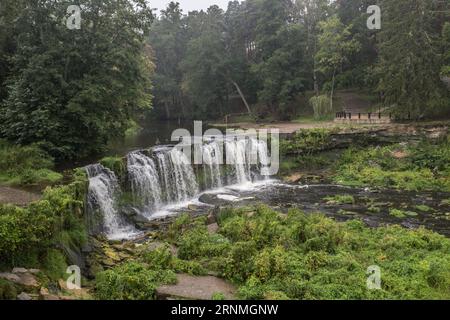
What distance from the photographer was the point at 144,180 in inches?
803

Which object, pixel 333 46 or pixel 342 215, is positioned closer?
pixel 342 215

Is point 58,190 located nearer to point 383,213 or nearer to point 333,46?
point 383,213

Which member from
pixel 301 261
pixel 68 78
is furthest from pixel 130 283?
pixel 68 78

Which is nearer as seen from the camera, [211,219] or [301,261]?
[301,261]

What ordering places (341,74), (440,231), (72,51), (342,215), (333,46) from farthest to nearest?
(341,74)
(333,46)
(72,51)
(342,215)
(440,231)

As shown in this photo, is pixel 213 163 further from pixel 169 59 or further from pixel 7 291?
pixel 169 59

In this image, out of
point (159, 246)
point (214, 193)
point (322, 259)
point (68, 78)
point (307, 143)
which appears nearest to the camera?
point (322, 259)

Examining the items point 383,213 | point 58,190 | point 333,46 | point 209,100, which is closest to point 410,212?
point 383,213

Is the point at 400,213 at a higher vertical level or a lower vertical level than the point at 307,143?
lower

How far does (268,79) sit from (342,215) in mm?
27150

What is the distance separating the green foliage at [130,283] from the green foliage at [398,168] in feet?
51.4

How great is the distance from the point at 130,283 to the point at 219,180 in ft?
51.0

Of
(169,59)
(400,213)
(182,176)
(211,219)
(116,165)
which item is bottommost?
(400,213)

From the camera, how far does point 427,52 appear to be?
92.2 feet
